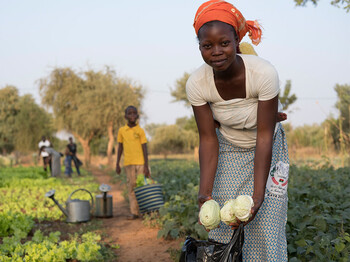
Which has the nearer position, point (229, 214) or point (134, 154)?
point (229, 214)

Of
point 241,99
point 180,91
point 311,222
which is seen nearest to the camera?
point 241,99

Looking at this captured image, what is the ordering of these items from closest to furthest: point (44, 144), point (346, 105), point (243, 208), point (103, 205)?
1. point (243, 208)
2. point (103, 205)
3. point (44, 144)
4. point (346, 105)

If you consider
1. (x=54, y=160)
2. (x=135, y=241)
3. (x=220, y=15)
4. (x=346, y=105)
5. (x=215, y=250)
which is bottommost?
(x=135, y=241)

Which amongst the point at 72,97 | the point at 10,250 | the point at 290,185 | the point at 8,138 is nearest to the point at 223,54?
the point at 10,250

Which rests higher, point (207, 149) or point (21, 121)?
point (21, 121)

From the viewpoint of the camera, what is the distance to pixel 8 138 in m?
44.2

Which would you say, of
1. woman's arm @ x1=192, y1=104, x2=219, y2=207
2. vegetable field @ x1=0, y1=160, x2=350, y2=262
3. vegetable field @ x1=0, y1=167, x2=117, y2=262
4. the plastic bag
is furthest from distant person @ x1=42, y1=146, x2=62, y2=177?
the plastic bag

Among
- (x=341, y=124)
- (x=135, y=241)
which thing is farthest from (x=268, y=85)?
(x=341, y=124)

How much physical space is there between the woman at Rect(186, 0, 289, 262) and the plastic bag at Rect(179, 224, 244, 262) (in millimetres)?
98

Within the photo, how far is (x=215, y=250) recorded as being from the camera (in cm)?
218

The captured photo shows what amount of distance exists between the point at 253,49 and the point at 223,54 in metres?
0.60

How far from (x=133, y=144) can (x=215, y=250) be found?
5.21 metres

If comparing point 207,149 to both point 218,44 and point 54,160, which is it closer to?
point 218,44

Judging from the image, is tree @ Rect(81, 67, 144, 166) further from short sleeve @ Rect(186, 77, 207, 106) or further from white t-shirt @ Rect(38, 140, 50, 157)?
short sleeve @ Rect(186, 77, 207, 106)
